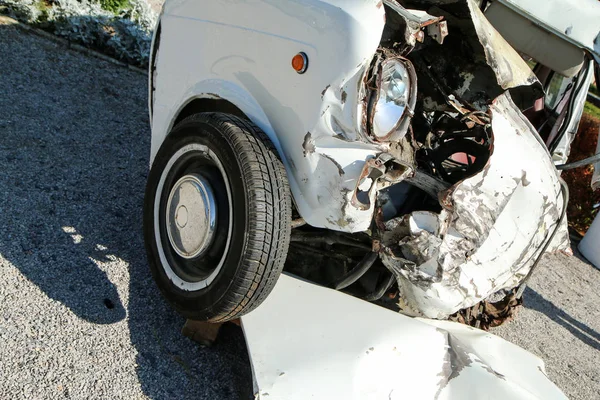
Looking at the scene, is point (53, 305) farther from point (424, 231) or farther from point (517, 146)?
point (517, 146)

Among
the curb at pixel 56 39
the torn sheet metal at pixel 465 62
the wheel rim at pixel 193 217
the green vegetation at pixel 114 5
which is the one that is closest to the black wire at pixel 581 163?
the torn sheet metal at pixel 465 62

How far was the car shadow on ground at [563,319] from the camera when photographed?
4508 millimetres

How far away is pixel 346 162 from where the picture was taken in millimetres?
2229

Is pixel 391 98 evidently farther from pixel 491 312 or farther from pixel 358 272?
pixel 491 312

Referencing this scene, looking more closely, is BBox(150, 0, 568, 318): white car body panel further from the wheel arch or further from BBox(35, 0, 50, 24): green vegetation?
BBox(35, 0, 50, 24): green vegetation

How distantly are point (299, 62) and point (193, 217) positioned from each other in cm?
86

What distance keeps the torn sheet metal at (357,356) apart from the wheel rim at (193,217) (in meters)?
0.35

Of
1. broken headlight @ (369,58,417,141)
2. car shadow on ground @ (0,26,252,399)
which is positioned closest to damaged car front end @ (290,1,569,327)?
broken headlight @ (369,58,417,141)

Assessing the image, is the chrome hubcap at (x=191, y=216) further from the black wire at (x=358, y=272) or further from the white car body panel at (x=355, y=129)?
the black wire at (x=358, y=272)

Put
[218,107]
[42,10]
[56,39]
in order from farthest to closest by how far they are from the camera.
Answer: [42,10] → [56,39] → [218,107]

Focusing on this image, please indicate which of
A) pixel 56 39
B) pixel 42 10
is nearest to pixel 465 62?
pixel 56 39

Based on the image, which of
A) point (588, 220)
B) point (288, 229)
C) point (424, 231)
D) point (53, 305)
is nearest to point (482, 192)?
point (424, 231)

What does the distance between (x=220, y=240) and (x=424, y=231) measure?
888 mm

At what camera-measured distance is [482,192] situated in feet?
8.00
